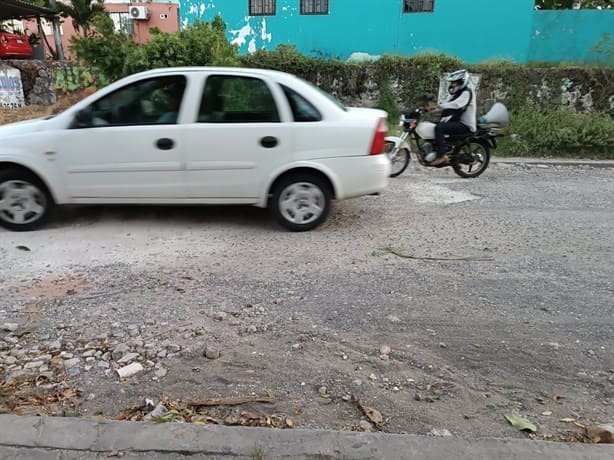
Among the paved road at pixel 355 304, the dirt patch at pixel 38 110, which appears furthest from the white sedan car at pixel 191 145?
the dirt patch at pixel 38 110

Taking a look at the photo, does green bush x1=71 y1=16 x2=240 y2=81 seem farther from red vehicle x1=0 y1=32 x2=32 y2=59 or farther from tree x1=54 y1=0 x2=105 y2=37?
tree x1=54 y1=0 x2=105 y2=37

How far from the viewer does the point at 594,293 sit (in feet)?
13.1

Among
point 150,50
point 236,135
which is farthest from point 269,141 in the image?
point 150,50

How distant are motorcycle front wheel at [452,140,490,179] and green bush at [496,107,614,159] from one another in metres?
2.49

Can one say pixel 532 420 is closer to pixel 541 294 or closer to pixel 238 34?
pixel 541 294

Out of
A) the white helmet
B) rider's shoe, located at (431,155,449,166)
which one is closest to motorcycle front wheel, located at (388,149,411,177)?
rider's shoe, located at (431,155,449,166)

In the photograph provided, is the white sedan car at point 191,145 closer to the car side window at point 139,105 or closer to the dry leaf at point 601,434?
the car side window at point 139,105

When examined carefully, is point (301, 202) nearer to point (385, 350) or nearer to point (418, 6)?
point (385, 350)


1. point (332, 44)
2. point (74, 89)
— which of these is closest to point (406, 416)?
point (74, 89)

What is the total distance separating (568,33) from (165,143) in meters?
15.7

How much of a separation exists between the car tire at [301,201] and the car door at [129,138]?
3.56 ft

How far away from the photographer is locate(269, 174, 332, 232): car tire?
17.3ft

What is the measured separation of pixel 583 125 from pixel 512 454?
33.5 feet

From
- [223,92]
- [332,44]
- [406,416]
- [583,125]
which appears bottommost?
[406,416]
